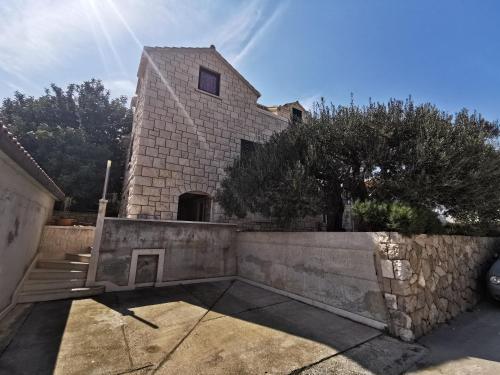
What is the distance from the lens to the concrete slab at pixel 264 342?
3053mm

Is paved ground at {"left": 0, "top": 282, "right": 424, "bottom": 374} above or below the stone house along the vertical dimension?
below

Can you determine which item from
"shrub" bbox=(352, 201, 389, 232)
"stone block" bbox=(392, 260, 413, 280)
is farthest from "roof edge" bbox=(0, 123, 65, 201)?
"stone block" bbox=(392, 260, 413, 280)

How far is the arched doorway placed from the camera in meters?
9.95

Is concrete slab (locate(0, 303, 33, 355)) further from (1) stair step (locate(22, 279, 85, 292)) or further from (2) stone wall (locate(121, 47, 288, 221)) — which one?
(2) stone wall (locate(121, 47, 288, 221))

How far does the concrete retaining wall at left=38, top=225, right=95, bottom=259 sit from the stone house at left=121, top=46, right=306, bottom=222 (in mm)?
1479

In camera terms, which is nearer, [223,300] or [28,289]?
[28,289]

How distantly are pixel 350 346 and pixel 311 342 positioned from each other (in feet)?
1.79

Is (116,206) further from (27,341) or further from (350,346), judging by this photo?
(350,346)

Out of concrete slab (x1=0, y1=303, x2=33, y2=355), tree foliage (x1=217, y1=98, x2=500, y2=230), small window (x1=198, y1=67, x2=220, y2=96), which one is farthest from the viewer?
small window (x1=198, y1=67, x2=220, y2=96)

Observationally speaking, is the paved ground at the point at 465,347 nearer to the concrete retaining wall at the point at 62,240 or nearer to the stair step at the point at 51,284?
the stair step at the point at 51,284

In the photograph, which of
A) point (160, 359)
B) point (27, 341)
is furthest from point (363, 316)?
point (27, 341)

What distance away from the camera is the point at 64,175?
41.4 feet

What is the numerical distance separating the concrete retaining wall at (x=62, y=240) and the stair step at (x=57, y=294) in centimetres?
236

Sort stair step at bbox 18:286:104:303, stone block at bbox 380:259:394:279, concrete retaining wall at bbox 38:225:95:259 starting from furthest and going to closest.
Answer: concrete retaining wall at bbox 38:225:95:259, stair step at bbox 18:286:104:303, stone block at bbox 380:259:394:279
